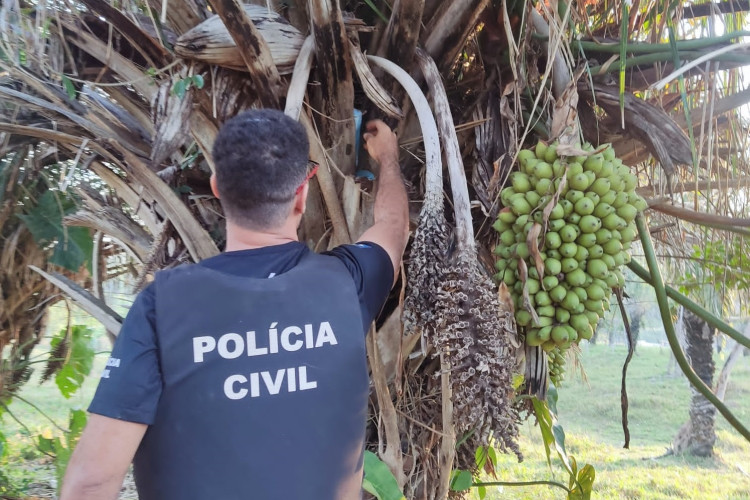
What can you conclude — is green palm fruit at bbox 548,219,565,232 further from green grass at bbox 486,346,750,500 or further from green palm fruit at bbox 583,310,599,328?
green grass at bbox 486,346,750,500

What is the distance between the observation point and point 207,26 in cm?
120

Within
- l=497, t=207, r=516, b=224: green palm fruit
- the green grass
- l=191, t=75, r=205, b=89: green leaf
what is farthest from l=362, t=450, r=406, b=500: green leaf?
the green grass

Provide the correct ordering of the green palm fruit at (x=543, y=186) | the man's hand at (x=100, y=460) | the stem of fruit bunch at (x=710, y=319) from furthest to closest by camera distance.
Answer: the stem of fruit bunch at (x=710, y=319)
the green palm fruit at (x=543, y=186)
the man's hand at (x=100, y=460)

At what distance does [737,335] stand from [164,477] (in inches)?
48.5

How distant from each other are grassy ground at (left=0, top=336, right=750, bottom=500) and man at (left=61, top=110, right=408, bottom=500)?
70.2 inches

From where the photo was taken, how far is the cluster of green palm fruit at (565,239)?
108 centimetres

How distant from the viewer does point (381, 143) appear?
1.31 metres

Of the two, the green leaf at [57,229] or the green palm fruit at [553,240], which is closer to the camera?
the green palm fruit at [553,240]

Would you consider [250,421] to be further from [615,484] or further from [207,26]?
[615,484]

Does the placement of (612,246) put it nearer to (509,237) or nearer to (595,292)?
(595,292)

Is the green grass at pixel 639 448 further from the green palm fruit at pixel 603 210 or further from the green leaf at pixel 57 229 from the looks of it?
the green leaf at pixel 57 229

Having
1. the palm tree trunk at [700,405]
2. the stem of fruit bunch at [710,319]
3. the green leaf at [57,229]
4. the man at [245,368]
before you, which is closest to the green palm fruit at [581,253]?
the stem of fruit bunch at [710,319]

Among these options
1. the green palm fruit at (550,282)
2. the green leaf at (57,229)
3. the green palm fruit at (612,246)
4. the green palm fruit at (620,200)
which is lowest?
the green palm fruit at (550,282)

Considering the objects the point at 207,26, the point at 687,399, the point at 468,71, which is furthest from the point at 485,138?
the point at 687,399
